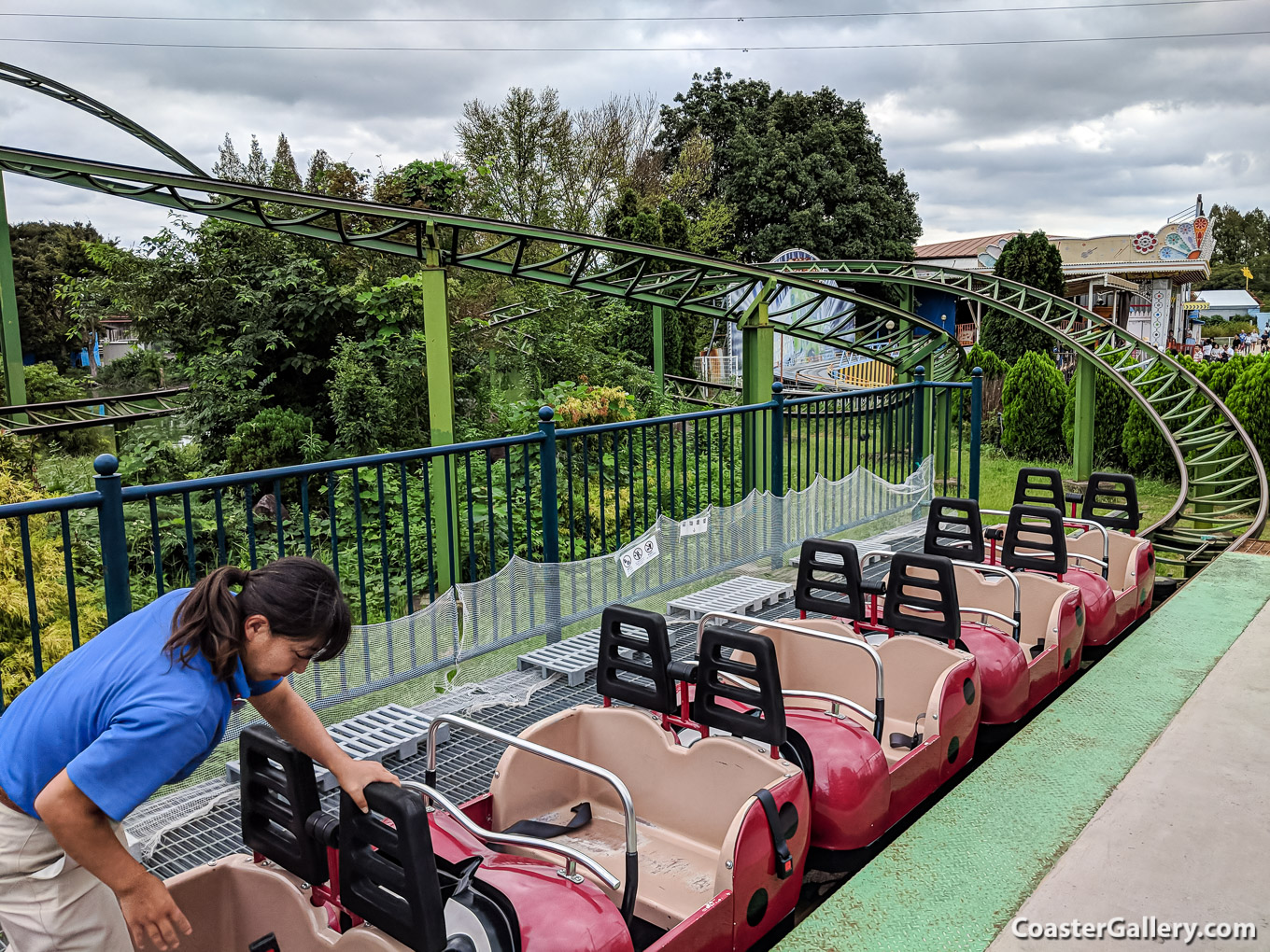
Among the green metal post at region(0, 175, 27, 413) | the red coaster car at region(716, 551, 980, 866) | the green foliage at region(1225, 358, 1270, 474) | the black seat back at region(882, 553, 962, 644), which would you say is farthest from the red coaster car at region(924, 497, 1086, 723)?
the green metal post at region(0, 175, 27, 413)

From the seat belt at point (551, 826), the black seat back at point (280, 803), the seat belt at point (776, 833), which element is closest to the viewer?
the black seat back at point (280, 803)

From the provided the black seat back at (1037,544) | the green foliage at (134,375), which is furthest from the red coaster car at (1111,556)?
the green foliage at (134,375)

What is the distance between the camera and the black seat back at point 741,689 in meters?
2.93

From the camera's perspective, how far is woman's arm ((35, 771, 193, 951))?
1613mm

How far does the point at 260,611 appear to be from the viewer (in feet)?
5.85

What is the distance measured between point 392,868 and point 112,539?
6.10ft

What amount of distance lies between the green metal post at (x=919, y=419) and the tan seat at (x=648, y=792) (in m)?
5.99

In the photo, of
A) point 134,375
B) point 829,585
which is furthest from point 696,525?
point 134,375

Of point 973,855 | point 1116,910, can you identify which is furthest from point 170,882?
point 1116,910

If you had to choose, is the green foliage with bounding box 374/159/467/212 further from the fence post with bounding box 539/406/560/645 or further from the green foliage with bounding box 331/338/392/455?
the fence post with bounding box 539/406/560/645

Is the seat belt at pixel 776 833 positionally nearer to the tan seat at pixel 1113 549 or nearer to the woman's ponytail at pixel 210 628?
the woman's ponytail at pixel 210 628

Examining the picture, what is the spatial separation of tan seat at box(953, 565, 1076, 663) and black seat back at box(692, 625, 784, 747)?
2306 millimetres

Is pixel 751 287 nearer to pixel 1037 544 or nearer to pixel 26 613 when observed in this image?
pixel 1037 544

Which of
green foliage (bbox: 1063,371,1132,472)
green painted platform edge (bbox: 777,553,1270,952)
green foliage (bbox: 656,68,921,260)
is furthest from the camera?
green foliage (bbox: 656,68,921,260)
